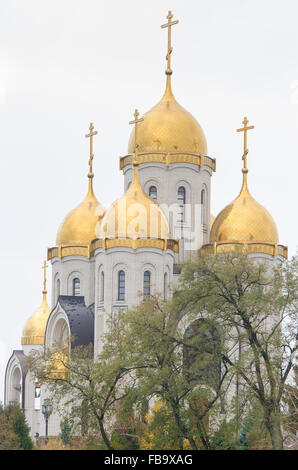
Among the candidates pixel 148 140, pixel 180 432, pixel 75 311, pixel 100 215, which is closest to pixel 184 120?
pixel 148 140

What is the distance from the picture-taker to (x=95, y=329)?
137 feet

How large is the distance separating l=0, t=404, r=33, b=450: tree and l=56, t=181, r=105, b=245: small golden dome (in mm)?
13041

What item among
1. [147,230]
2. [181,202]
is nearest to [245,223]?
[181,202]

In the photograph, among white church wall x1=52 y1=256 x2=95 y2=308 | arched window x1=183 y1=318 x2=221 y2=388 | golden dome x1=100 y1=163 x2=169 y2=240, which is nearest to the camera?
arched window x1=183 y1=318 x2=221 y2=388

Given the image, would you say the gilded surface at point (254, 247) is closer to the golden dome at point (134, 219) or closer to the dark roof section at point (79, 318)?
the golden dome at point (134, 219)

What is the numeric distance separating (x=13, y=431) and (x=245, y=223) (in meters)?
14.6

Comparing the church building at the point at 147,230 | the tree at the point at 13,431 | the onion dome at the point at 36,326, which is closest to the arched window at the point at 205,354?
the tree at the point at 13,431

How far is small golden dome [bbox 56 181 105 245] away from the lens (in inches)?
1868

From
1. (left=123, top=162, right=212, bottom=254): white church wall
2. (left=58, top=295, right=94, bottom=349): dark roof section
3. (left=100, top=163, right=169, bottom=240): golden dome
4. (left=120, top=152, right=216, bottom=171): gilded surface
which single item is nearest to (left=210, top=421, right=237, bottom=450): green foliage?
(left=100, top=163, right=169, bottom=240): golden dome

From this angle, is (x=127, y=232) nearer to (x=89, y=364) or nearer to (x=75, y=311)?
(x=75, y=311)

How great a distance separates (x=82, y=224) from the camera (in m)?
47.5

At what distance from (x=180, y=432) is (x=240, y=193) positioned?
1868 centimetres

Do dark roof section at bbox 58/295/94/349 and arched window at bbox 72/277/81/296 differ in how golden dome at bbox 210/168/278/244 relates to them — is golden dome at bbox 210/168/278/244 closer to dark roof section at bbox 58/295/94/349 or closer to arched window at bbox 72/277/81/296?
dark roof section at bbox 58/295/94/349

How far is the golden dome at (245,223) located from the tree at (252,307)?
1572 cm
